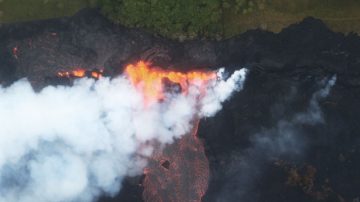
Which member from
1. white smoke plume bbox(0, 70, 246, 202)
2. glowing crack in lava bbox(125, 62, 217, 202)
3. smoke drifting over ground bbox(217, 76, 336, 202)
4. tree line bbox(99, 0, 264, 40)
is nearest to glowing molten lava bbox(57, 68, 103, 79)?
white smoke plume bbox(0, 70, 246, 202)

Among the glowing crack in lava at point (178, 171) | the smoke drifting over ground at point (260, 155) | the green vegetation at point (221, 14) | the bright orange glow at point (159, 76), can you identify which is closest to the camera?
the smoke drifting over ground at point (260, 155)

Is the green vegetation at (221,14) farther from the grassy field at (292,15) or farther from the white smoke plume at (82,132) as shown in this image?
the white smoke plume at (82,132)

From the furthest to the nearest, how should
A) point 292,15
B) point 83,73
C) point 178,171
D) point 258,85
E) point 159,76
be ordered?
1. point 292,15
2. point 159,76
3. point 83,73
4. point 258,85
5. point 178,171

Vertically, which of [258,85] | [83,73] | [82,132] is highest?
[83,73]

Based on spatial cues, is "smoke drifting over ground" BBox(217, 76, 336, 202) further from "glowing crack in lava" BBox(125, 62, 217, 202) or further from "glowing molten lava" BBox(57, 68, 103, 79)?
"glowing molten lava" BBox(57, 68, 103, 79)

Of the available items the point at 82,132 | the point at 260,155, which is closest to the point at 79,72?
the point at 82,132

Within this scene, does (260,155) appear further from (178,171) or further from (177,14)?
(177,14)

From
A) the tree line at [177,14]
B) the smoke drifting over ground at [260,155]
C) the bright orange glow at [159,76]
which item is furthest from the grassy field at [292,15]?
the smoke drifting over ground at [260,155]

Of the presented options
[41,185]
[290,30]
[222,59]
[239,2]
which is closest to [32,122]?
[41,185]
